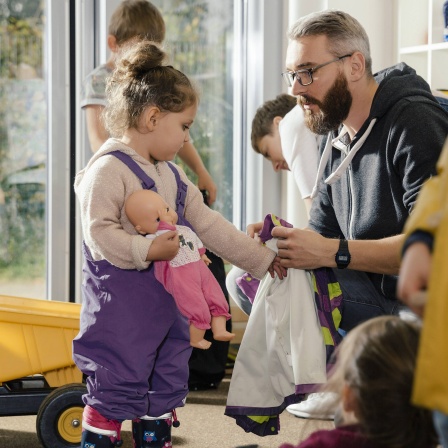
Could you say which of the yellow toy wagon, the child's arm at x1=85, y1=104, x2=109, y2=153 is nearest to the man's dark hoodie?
the yellow toy wagon

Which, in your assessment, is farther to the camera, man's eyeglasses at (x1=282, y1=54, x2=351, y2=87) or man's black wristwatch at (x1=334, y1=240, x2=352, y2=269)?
man's eyeglasses at (x1=282, y1=54, x2=351, y2=87)

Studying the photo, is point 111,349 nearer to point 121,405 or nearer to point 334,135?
point 121,405

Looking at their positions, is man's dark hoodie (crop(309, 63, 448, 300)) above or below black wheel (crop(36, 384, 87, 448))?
above

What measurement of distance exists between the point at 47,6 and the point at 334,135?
1.78 metres

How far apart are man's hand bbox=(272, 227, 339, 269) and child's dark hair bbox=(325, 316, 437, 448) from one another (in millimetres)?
1008

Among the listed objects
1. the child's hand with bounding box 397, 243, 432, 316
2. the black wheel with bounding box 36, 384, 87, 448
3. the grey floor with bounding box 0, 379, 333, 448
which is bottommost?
the grey floor with bounding box 0, 379, 333, 448

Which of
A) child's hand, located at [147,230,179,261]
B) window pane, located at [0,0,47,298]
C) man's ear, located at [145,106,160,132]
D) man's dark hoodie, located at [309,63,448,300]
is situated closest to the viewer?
child's hand, located at [147,230,179,261]

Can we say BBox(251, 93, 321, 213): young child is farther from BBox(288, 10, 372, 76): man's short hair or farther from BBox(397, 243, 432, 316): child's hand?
BBox(397, 243, 432, 316): child's hand

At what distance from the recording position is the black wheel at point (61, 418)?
2.50 metres

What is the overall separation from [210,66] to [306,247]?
2199mm

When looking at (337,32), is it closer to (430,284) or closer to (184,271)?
(184,271)

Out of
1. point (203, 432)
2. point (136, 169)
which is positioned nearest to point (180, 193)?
point (136, 169)

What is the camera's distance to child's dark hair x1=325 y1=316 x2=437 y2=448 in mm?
1228

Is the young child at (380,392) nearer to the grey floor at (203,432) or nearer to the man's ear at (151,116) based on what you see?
the man's ear at (151,116)
